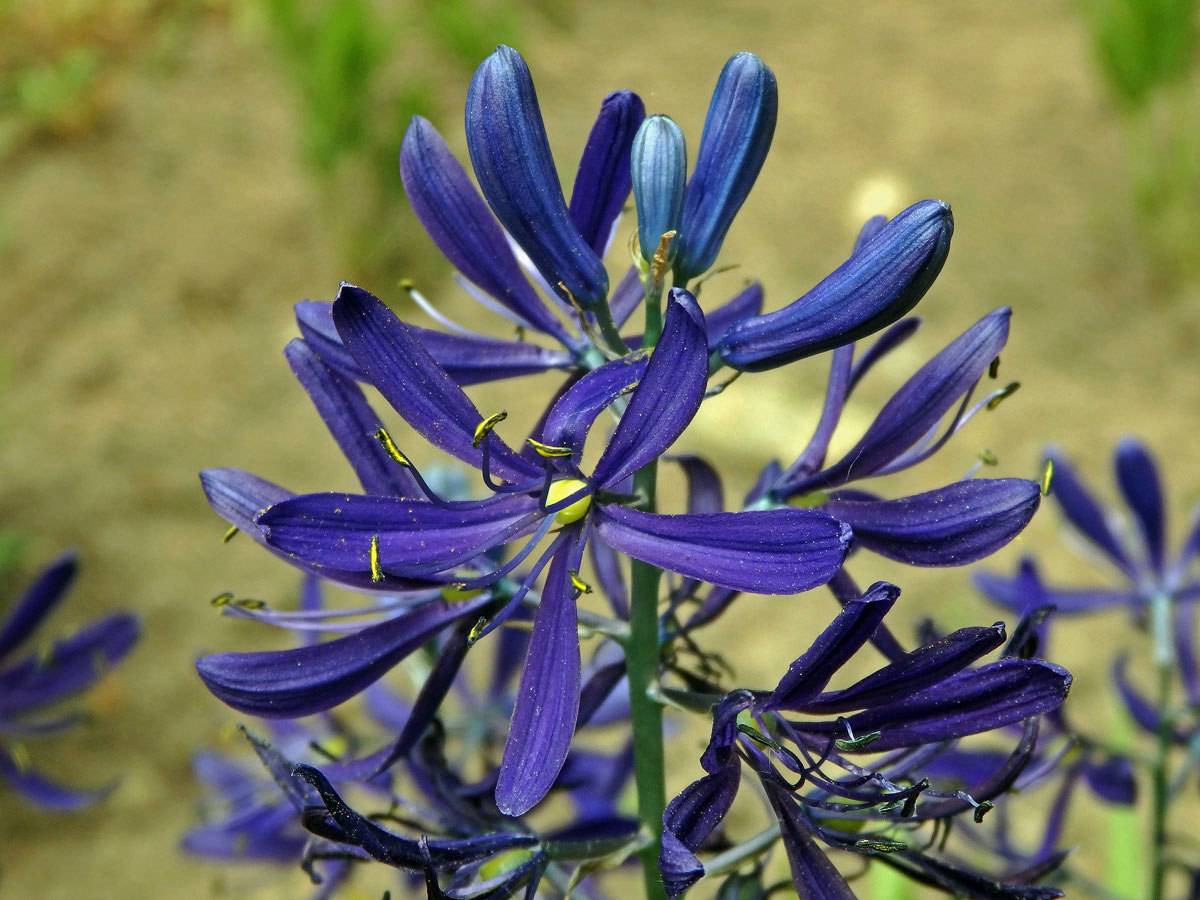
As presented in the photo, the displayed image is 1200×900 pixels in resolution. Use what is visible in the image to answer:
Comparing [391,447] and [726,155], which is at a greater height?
[726,155]

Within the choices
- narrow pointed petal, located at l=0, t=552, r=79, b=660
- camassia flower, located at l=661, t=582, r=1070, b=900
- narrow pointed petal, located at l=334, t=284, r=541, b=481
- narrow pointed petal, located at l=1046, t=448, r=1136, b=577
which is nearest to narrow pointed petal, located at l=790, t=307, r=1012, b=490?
camassia flower, located at l=661, t=582, r=1070, b=900

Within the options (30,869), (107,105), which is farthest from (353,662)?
(107,105)

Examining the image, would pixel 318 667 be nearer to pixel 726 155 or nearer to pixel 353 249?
pixel 726 155

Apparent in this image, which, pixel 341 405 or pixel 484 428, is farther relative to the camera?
pixel 341 405

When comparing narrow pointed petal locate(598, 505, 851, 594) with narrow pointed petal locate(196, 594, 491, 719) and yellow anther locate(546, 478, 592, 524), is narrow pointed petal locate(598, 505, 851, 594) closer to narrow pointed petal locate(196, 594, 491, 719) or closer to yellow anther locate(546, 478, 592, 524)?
yellow anther locate(546, 478, 592, 524)

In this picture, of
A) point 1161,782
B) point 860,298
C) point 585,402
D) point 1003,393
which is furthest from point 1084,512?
point 585,402

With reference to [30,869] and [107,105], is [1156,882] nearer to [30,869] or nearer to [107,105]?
[30,869]
